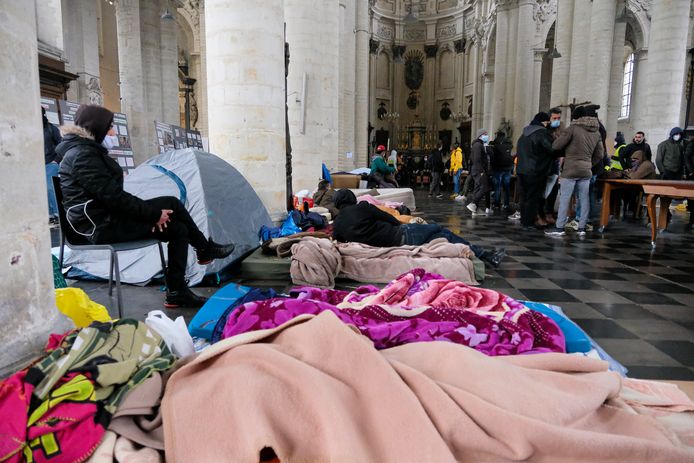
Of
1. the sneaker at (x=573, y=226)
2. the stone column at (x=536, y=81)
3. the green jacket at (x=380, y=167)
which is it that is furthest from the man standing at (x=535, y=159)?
the stone column at (x=536, y=81)

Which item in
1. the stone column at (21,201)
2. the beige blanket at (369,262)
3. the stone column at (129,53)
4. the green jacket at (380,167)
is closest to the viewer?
the stone column at (21,201)

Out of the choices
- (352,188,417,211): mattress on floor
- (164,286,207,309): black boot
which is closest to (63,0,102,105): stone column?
(352,188,417,211): mattress on floor

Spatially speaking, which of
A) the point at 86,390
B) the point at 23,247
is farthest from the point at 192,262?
the point at 86,390

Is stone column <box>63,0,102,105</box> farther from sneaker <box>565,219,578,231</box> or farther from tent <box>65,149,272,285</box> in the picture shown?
sneaker <box>565,219,578,231</box>

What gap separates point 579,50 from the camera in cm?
1517

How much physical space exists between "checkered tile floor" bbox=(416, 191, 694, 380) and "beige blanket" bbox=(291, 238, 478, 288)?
39cm

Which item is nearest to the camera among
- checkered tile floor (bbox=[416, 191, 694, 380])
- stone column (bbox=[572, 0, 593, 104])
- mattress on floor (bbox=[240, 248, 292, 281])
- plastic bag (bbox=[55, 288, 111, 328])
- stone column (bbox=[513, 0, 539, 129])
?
plastic bag (bbox=[55, 288, 111, 328])

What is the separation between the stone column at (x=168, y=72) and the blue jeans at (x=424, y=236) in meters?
13.8

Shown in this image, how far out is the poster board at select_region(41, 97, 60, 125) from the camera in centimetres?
887

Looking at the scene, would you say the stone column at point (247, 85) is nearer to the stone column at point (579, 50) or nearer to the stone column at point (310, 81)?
the stone column at point (310, 81)

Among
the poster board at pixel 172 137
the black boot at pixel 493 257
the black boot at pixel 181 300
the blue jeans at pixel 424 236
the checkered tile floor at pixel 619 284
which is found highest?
the poster board at pixel 172 137

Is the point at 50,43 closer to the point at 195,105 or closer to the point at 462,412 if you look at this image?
the point at 462,412

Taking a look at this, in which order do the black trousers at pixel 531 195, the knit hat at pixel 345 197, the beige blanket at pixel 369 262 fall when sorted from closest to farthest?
the beige blanket at pixel 369 262 < the knit hat at pixel 345 197 < the black trousers at pixel 531 195

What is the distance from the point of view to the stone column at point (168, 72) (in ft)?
55.0
